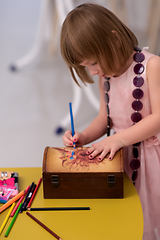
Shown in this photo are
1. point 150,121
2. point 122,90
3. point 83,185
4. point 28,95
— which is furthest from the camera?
point 28,95

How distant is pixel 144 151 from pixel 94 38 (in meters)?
0.47

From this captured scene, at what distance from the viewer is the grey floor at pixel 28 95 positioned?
2275 mm

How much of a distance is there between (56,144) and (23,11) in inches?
111

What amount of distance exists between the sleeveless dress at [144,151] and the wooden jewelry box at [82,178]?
0.30m

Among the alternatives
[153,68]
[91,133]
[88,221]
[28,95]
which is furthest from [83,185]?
[28,95]

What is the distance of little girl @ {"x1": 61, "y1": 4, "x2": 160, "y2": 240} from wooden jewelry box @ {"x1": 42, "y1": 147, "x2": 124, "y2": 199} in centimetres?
4

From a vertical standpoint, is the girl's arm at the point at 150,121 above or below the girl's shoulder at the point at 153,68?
below

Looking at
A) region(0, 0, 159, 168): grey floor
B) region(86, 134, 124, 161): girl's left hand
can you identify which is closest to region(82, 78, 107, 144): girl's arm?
region(86, 134, 124, 161): girl's left hand

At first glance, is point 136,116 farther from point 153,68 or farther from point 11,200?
point 11,200

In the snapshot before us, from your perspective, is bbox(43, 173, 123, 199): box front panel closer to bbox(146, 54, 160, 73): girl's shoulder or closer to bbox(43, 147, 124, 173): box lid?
bbox(43, 147, 124, 173): box lid

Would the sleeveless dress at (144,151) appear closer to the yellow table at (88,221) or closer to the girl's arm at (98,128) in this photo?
the girl's arm at (98,128)

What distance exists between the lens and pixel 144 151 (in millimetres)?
1158

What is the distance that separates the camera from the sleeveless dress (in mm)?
1130

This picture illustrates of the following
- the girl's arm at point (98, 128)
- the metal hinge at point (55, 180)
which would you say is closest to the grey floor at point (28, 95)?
the girl's arm at point (98, 128)
